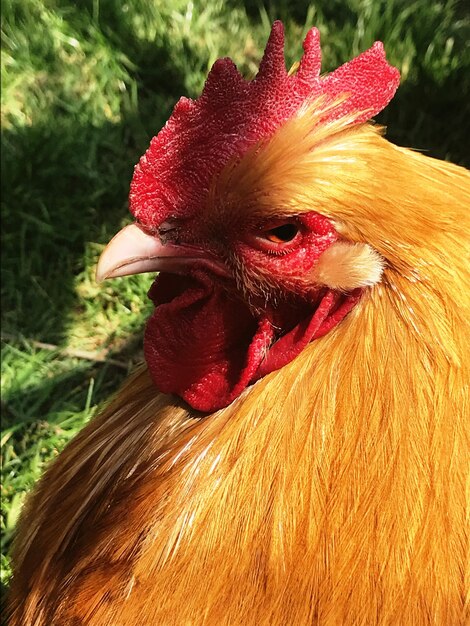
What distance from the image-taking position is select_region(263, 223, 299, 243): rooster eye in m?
1.43

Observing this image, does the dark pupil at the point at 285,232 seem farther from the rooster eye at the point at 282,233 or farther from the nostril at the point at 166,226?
the nostril at the point at 166,226

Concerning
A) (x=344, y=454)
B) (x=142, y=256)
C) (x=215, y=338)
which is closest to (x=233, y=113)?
(x=142, y=256)

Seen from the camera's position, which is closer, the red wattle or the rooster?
the rooster

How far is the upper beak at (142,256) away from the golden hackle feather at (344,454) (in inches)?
5.0

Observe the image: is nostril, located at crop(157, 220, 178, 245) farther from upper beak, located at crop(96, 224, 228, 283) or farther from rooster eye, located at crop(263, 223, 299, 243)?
rooster eye, located at crop(263, 223, 299, 243)

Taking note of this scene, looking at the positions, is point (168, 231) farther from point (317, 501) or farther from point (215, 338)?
point (317, 501)

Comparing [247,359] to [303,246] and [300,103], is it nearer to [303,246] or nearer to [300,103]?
[303,246]

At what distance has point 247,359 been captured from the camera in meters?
1.56

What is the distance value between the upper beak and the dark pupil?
0.16 m

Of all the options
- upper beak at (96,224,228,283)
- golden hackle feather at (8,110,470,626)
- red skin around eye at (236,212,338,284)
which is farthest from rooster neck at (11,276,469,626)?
upper beak at (96,224,228,283)

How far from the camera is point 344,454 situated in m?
1.41

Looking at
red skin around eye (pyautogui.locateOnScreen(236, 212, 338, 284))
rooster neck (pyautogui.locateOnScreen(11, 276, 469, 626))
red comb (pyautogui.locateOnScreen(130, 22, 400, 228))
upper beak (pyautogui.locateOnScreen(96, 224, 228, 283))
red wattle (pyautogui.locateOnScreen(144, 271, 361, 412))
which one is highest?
red comb (pyautogui.locateOnScreen(130, 22, 400, 228))

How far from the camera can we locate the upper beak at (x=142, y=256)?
155cm

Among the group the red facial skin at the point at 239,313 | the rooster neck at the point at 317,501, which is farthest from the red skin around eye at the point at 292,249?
the rooster neck at the point at 317,501
